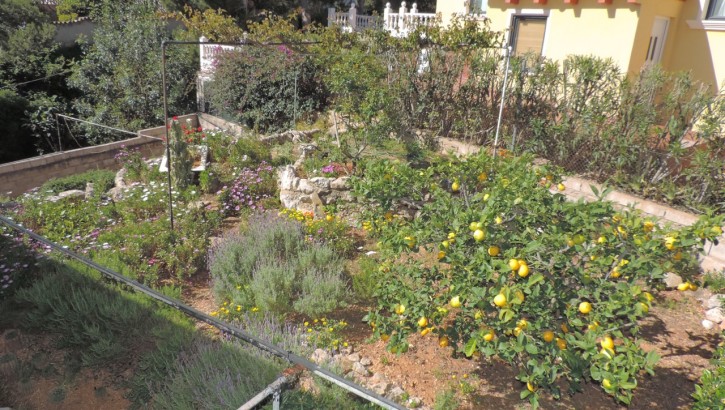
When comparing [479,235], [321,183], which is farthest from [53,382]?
[321,183]

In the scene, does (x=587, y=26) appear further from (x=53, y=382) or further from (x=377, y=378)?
(x=53, y=382)

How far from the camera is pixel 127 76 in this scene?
1173cm

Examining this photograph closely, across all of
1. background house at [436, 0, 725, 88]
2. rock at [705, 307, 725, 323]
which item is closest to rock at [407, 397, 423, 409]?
rock at [705, 307, 725, 323]

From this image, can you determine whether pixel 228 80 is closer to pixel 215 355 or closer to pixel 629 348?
pixel 215 355

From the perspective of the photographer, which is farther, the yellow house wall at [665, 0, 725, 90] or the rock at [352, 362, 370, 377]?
the yellow house wall at [665, 0, 725, 90]

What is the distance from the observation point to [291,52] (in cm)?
1100

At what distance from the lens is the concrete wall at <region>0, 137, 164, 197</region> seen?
8.99 meters

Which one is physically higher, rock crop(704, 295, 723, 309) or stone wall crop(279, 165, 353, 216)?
stone wall crop(279, 165, 353, 216)

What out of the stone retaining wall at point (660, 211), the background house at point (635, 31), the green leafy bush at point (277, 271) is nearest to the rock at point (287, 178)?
the green leafy bush at point (277, 271)

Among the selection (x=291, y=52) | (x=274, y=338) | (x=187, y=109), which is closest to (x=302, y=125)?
(x=291, y=52)

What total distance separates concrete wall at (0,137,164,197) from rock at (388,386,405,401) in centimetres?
864

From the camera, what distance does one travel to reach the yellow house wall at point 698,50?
8.89 metres

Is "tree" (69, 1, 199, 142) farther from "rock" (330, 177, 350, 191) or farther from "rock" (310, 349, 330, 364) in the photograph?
"rock" (310, 349, 330, 364)

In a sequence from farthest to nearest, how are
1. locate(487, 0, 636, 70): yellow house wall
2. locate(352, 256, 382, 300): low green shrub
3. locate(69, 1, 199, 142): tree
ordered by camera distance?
locate(69, 1, 199, 142): tree < locate(487, 0, 636, 70): yellow house wall < locate(352, 256, 382, 300): low green shrub
